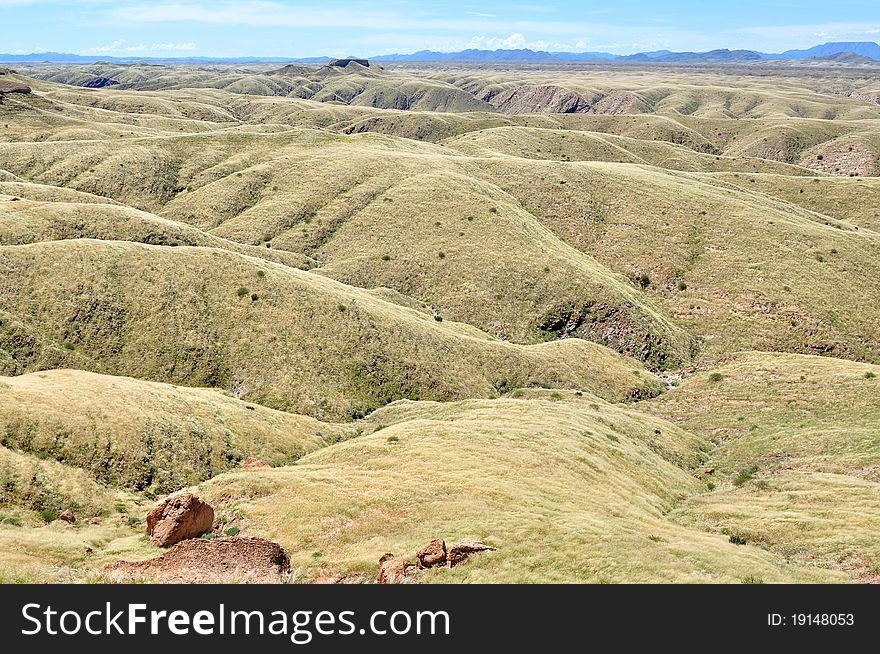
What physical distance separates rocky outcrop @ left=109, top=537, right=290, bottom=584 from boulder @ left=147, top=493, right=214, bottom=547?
9.59 feet

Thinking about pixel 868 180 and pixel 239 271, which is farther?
pixel 868 180

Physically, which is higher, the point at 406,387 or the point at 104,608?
the point at 104,608

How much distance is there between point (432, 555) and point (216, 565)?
340 inches

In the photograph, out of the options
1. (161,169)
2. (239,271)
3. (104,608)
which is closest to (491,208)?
(239,271)

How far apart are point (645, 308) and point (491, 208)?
35252 millimetres

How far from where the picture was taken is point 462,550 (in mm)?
23375

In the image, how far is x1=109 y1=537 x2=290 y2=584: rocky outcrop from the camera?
21875mm

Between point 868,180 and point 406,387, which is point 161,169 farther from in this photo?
point 868,180

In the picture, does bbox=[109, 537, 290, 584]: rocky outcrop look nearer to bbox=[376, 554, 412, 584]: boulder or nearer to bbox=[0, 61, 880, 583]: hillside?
bbox=[0, 61, 880, 583]: hillside

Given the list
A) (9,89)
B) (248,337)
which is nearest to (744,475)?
(248,337)

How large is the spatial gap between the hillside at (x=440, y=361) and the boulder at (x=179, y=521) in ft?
3.76

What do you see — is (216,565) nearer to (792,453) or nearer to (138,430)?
(138,430)

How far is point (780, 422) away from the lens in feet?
180

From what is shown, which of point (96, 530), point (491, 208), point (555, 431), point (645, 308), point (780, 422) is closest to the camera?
point (96, 530)
